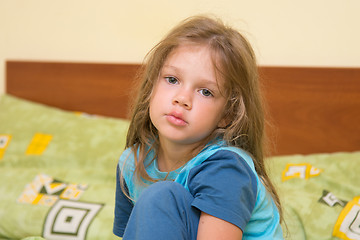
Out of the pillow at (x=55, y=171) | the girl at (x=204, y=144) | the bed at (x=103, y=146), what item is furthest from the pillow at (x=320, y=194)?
the pillow at (x=55, y=171)

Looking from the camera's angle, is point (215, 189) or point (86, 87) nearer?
point (215, 189)

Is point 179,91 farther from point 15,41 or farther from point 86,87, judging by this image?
point 15,41

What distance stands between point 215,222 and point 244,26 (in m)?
1.10

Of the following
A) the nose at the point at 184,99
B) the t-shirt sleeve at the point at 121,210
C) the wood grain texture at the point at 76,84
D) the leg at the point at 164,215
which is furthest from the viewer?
the wood grain texture at the point at 76,84

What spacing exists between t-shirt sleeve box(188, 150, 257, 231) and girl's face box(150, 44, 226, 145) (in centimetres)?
9

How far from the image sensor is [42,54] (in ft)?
7.08

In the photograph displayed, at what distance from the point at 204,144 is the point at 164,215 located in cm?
26

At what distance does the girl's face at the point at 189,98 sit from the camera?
33.9 inches

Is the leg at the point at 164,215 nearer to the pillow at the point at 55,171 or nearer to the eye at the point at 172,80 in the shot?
the eye at the point at 172,80

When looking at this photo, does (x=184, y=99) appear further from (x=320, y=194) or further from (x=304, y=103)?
(x=304, y=103)

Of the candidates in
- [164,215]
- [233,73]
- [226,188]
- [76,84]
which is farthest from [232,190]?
[76,84]

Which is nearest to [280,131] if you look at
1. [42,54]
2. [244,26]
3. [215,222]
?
[244,26]

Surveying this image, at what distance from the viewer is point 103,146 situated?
1672 millimetres

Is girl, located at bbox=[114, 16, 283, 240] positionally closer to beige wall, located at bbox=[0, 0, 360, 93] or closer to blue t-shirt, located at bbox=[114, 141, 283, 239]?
blue t-shirt, located at bbox=[114, 141, 283, 239]
